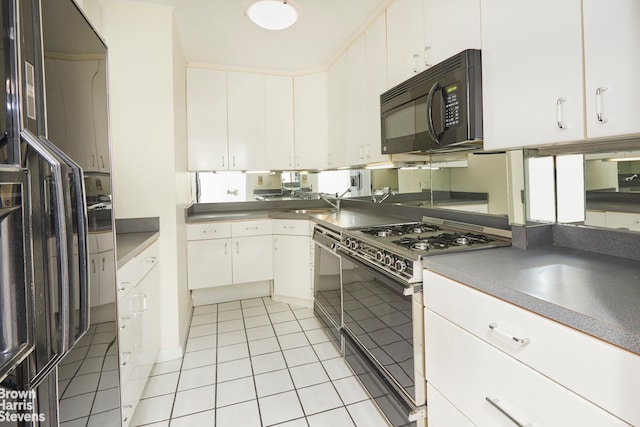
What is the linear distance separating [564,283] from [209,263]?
285cm

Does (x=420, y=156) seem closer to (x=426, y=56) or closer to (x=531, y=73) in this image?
(x=426, y=56)

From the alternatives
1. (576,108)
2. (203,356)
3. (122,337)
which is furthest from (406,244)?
(203,356)

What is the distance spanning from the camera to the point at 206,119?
3.30 m

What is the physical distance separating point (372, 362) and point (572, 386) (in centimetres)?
110

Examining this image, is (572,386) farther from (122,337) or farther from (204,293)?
(204,293)

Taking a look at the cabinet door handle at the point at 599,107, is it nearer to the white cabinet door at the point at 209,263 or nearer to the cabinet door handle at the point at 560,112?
the cabinet door handle at the point at 560,112

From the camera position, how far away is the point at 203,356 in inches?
90.3

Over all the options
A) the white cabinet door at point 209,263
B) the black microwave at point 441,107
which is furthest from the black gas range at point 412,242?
the white cabinet door at point 209,263

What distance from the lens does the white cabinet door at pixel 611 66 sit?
0.90 meters

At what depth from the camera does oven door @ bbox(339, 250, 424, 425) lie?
139 centimetres

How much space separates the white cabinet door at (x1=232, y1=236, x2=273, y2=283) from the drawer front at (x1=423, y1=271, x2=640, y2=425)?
7.76 ft

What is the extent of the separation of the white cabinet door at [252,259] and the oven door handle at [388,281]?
4.70 ft

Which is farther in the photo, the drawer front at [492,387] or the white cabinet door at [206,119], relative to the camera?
the white cabinet door at [206,119]

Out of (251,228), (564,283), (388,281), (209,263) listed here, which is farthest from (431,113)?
(209,263)
